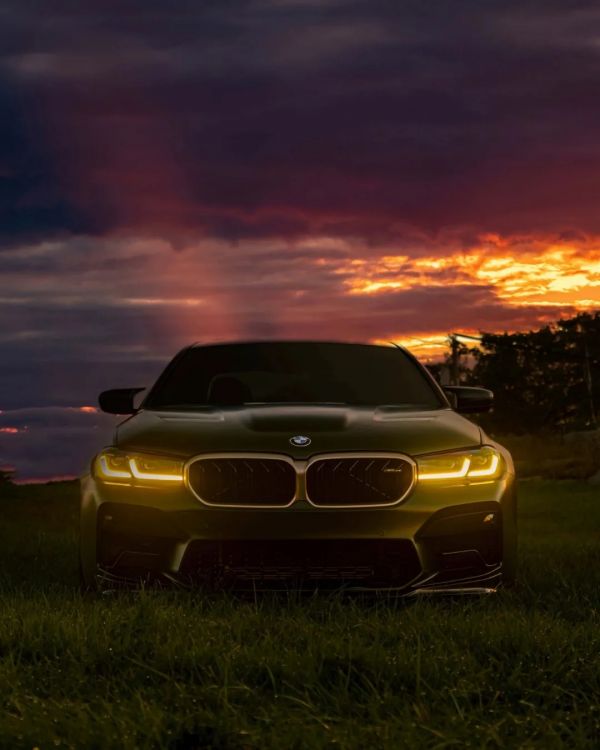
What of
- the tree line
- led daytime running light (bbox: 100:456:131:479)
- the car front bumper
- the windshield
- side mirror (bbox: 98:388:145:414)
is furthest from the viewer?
the tree line

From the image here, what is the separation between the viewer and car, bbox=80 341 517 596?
5.95m

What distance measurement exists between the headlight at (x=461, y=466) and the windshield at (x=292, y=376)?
1.14 m

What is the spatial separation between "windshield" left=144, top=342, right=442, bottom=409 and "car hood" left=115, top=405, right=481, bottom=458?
0.88 meters

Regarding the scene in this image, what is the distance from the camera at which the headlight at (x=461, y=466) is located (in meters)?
6.07

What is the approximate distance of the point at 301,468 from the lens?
5941mm

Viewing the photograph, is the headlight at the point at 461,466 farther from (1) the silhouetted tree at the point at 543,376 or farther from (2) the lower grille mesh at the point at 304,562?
(1) the silhouetted tree at the point at 543,376

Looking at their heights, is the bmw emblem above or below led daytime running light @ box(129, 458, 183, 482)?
above

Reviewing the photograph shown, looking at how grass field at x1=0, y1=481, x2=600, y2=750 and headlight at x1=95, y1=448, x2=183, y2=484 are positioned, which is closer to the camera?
grass field at x1=0, y1=481, x2=600, y2=750

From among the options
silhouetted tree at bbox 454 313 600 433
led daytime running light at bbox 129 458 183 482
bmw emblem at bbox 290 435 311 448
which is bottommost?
silhouetted tree at bbox 454 313 600 433

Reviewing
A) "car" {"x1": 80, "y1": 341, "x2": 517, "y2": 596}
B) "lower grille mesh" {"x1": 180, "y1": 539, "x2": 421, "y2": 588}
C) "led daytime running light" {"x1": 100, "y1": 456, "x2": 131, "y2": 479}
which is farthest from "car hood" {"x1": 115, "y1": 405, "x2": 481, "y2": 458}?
"lower grille mesh" {"x1": 180, "y1": 539, "x2": 421, "y2": 588}

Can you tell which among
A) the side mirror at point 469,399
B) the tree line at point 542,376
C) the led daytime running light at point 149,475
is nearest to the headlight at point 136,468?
the led daytime running light at point 149,475

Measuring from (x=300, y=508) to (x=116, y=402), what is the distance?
195 cm

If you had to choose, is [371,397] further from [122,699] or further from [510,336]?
[510,336]

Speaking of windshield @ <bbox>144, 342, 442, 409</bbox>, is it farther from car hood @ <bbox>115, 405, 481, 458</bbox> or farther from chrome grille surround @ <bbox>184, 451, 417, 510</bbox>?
chrome grille surround @ <bbox>184, 451, 417, 510</bbox>
